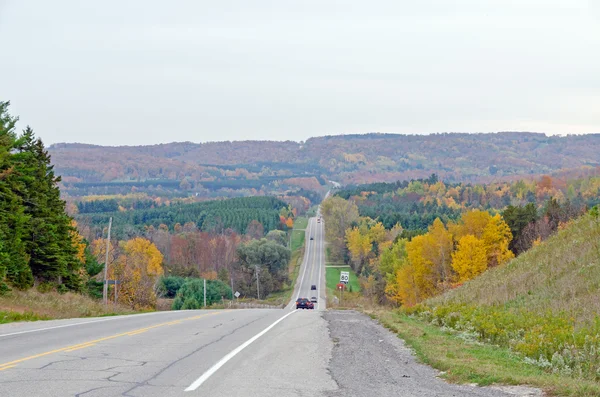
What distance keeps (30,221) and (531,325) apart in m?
27.3

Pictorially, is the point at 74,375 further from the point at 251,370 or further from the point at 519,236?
the point at 519,236

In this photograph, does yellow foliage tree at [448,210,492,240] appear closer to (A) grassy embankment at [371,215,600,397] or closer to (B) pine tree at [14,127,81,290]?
(A) grassy embankment at [371,215,600,397]

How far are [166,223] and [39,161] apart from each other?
491 ft

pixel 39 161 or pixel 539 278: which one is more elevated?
pixel 39 161

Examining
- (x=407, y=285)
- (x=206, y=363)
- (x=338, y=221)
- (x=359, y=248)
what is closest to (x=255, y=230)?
(x=338, y=221)

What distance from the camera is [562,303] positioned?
20109 mm

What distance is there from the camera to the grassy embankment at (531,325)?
37.1 ft

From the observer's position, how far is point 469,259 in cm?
6944

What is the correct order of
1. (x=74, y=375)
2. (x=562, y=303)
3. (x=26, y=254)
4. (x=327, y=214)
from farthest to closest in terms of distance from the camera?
(x=327, y=214) → (x=26, y=254) → (x=562, y=303) → (x=74, y=375)

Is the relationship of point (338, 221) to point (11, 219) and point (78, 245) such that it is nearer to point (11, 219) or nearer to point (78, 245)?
point (78, 245)

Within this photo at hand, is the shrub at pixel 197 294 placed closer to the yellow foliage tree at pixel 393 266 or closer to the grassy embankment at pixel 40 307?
the yellow foliage tree at pixel 393 266

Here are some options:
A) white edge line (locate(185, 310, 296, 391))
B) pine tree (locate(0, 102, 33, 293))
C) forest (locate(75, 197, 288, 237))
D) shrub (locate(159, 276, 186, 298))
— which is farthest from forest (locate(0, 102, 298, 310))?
forest (locate(75, 197, 288, 237))

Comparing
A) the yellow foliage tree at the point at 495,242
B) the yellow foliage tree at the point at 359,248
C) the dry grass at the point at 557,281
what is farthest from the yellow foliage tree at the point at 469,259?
the yellow foliage tree at the point at 359,248

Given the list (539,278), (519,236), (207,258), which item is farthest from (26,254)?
(207,258)
